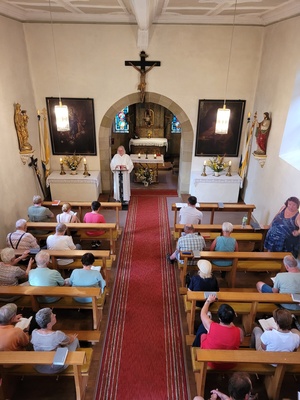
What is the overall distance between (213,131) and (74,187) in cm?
406

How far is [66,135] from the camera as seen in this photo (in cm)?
827

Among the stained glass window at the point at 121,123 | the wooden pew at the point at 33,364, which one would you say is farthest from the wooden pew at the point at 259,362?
the stained glass window at the point at 121,123

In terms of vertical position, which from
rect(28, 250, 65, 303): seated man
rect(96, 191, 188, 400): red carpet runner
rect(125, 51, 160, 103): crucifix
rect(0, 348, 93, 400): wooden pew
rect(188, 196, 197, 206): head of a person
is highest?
rect(125, 51, 160, 103): crucifix

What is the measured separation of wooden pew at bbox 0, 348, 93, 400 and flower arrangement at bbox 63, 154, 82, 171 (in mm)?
5805

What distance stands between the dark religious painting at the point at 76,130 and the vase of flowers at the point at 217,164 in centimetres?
323

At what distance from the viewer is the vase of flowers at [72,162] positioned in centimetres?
832

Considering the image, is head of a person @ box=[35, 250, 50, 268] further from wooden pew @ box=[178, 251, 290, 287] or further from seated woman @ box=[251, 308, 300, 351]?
seated woman @ box=[251, 308, 300, 351]

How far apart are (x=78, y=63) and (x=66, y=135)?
1860 mm

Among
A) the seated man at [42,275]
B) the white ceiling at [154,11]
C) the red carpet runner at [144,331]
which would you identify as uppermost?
the white ceiling at [154,11]

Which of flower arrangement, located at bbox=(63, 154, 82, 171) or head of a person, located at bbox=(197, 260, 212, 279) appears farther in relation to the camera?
flower arrangement, located at bbox=(63, 154, 82, 171)

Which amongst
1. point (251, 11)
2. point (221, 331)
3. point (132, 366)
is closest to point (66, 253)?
point (132, 366)

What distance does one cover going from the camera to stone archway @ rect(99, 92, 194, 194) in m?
8.02

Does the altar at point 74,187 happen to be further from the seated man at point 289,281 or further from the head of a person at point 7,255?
the seated man at point 289,281

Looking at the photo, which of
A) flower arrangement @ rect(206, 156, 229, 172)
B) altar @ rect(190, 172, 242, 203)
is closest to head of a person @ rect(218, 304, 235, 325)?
altar @ rect(190, 172, 242, 203)
